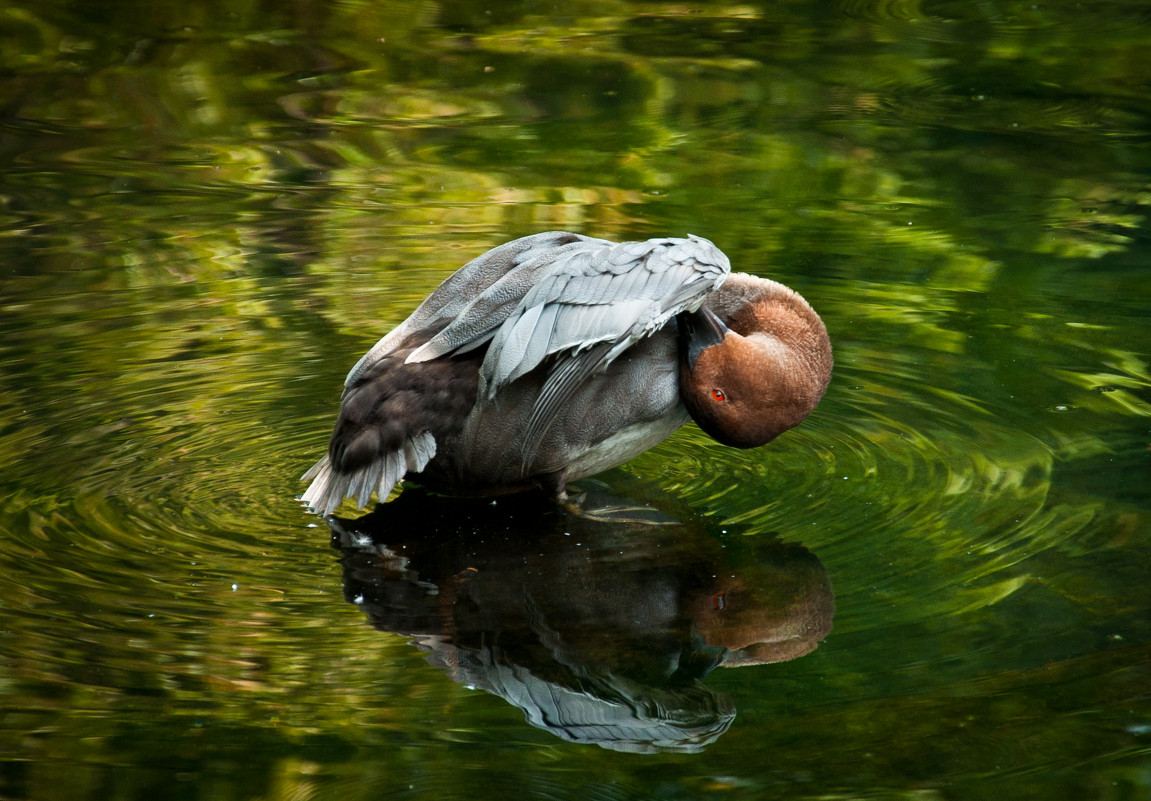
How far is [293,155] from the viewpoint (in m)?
8.73

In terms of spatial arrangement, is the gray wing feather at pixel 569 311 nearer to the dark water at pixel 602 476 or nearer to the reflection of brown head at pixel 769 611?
the dark water at pixel 602 476

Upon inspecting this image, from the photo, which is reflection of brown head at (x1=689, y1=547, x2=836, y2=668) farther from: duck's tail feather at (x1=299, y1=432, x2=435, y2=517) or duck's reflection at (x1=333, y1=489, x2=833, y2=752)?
duck's tail feather at (x1=299, y1=432, x2=435, y2=517)

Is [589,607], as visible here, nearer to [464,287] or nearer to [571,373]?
[571,373]

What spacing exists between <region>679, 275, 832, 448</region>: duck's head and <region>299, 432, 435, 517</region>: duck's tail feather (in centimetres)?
90

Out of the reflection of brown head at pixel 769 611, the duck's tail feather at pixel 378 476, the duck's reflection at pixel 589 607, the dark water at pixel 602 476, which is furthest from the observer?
the duck's tail feather at pixel 378 476

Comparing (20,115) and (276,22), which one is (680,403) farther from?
(276,22)

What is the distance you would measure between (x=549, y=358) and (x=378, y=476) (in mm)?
677

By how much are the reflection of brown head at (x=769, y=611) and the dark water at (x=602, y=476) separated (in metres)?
0.02

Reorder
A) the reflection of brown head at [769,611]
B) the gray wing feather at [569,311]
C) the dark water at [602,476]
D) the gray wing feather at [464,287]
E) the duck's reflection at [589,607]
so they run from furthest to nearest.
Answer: the gray wing feather at [464,287], the gray wing feather at [569,311], the reflection of brown head at [769,611], the duck's reflection at [589,607], the dark water at [602,476]

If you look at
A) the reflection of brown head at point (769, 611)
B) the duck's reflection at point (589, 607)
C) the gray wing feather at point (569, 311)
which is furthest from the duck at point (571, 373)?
the reflection of brown head at point (769, 611)

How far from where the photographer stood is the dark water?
3416 millimetres

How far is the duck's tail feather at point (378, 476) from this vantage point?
177 inches

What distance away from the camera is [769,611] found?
13.3ft

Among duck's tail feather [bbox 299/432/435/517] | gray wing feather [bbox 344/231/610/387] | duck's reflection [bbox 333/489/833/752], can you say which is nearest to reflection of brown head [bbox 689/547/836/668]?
duck's reflection [bbox 333/489/833/752]
